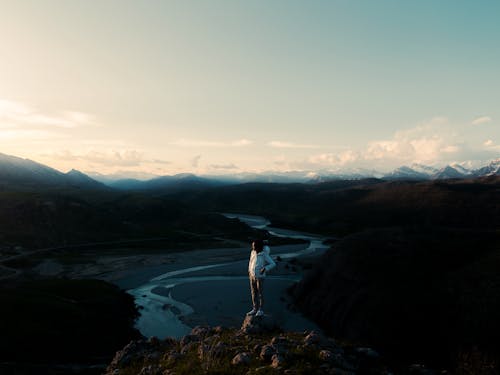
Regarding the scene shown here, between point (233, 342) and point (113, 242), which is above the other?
point (233, 342)

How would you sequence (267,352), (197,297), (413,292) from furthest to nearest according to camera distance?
(197,297) → (413,292) → (267,352)

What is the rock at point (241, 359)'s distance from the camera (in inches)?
736

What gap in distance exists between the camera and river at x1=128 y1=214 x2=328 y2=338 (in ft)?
208

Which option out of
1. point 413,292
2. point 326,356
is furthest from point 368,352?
point 413,292

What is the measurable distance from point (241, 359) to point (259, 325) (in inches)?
241

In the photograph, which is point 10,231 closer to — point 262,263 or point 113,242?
point 113,242

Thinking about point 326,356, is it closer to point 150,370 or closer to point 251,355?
point 251,355

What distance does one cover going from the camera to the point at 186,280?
95.8 metres

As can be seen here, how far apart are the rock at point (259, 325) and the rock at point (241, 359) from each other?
515 centimetres

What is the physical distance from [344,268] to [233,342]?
167 feet

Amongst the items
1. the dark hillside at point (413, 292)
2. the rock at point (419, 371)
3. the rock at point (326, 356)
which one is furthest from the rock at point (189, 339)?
the dark hillside at point (413, 292)

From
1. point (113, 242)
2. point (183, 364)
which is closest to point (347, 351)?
point (183, 364)

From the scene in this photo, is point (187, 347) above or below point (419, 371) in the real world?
below

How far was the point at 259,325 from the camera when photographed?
24.8m
